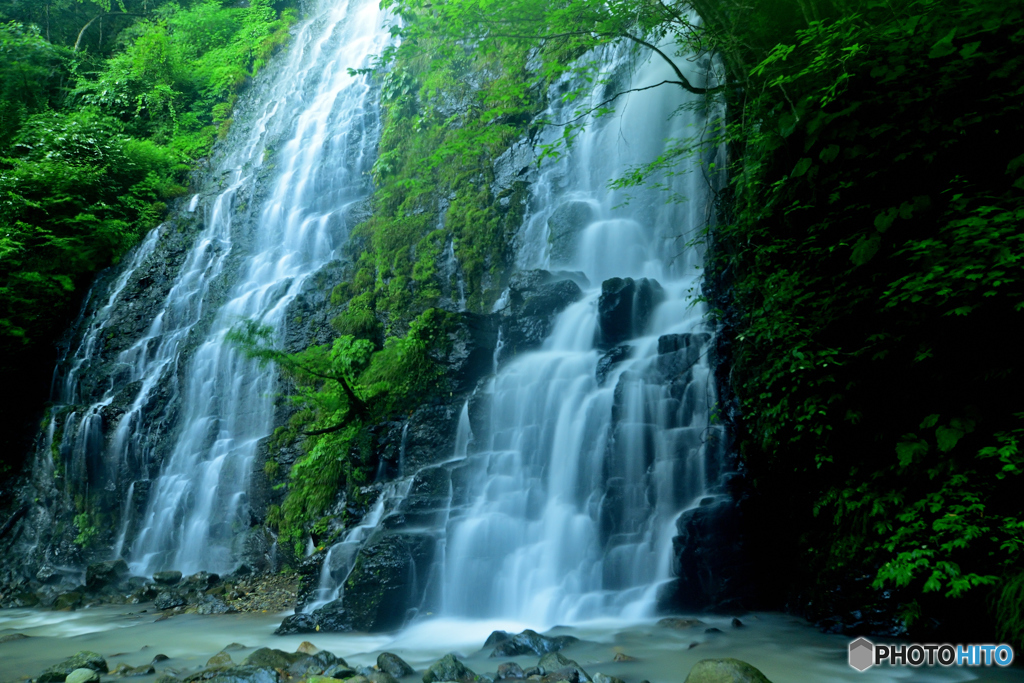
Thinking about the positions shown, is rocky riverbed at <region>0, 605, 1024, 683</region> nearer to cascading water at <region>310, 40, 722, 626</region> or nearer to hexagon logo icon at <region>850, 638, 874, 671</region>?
hexagon logo icon at <region>850, 638, 874, 671</region>

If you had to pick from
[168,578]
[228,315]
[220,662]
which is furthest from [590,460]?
[228,315]

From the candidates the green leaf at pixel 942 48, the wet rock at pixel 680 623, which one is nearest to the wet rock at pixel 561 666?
the wet rock at pixel 680 623

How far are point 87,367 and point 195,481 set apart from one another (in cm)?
491

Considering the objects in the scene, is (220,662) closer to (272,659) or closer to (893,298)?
(272,659)

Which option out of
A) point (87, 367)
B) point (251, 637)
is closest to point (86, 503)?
point (87, 367)

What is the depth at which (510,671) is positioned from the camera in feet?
14.9

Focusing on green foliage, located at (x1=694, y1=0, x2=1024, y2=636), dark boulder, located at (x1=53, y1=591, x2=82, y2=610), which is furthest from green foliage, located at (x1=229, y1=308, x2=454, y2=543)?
green foliage, located at (x1=694, y1=0, x2=1024, y2=636)

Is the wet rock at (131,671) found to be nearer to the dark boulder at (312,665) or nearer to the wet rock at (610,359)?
the dark boulder at (312,665)

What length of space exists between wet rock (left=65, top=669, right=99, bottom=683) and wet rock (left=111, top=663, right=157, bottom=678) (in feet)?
1.13

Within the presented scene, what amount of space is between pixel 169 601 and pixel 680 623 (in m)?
6.77

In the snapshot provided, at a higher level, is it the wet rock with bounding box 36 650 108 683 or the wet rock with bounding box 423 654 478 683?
the wet rock with bounding box 423 654 478 683

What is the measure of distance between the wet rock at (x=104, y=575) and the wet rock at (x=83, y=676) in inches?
201

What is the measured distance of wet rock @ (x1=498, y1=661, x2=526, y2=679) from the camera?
4488 millimetres

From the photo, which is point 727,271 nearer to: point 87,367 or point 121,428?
point 121,428
